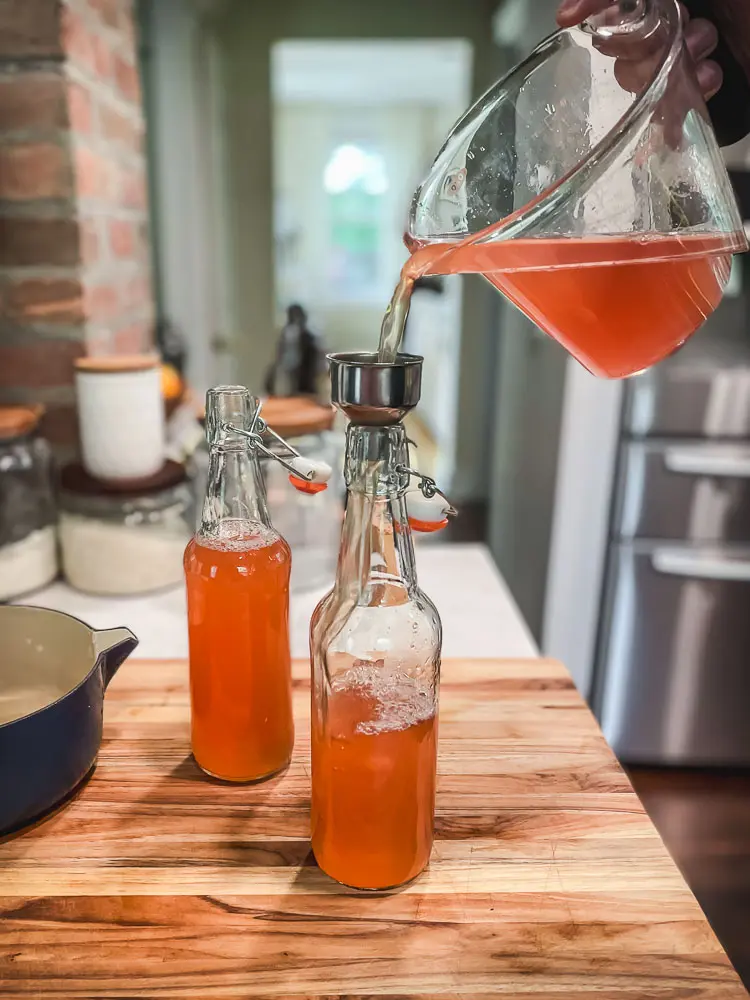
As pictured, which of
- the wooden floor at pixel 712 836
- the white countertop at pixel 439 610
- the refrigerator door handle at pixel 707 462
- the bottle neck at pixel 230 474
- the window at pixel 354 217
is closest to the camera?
the bottle neck at pixel 230 474

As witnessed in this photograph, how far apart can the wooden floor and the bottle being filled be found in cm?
109

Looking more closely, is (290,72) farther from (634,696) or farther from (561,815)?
(561,815)

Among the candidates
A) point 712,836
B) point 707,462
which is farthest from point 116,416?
point 712,836

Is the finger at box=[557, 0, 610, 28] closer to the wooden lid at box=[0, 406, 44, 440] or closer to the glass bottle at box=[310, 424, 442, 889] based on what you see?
the glass bottle at box=[310, 424, 442, 889]

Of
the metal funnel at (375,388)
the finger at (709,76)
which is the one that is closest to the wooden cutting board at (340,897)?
the metal funnel at (375,388)

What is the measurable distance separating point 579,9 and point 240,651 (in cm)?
50

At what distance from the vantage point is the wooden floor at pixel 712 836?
1425mm

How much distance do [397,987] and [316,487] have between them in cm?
30

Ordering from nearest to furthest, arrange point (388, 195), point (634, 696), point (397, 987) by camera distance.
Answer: point (397, 987) → point (634, 696) → point (388, 195)

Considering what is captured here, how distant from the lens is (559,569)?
1.82 metres

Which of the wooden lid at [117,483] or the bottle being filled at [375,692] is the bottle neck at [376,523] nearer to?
the bottle being filled at [375,692]

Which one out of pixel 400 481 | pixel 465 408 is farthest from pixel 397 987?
pixel 465 408

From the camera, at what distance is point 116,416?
103 centimetres

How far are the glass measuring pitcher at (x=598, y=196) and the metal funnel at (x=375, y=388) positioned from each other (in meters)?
0.07
